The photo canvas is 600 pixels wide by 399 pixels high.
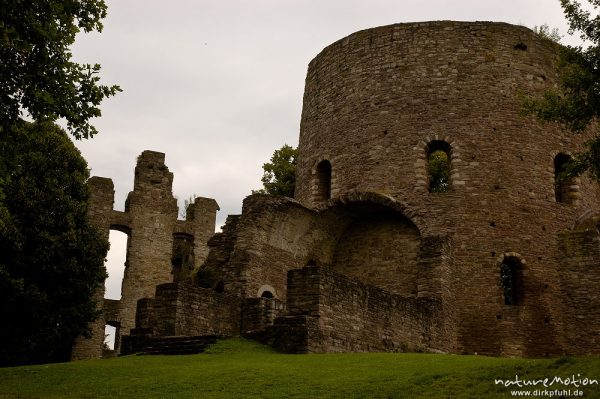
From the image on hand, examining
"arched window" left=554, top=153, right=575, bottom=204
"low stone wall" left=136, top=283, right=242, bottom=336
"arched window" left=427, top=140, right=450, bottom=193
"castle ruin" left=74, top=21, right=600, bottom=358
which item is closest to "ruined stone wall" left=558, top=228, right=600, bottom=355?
"castle ruin" left=74, top=21, right=600, bottom=358

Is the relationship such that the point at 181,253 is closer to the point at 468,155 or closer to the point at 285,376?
the point at 468,155

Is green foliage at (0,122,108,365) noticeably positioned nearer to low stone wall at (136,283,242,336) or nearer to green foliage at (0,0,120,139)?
low stone wall at (136,283,242,336)

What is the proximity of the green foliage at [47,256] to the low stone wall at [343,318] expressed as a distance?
8.87 meters

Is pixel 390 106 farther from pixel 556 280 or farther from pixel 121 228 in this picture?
pixel 121 228

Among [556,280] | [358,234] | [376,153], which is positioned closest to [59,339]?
[358,234]

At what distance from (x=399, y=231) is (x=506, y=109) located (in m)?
4.68

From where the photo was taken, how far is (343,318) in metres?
17.2

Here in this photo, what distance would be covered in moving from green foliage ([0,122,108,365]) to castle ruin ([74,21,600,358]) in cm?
384

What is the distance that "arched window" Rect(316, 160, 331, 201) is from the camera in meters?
24.7

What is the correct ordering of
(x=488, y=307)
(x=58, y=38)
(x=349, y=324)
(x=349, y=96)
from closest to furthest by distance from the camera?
(x=58, y=38) → (x=349, y=324) → (x=488, y=307) → (x=349, y=96)

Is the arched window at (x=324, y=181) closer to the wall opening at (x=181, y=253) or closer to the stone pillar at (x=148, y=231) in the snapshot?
the stone pillar at (x=148, y=231)

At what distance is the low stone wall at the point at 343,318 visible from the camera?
53.9 feet

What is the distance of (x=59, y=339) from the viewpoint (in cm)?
2381

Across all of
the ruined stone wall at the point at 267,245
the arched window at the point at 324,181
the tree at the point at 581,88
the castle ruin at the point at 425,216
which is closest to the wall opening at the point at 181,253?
the castle ruin at the point at 425,216
